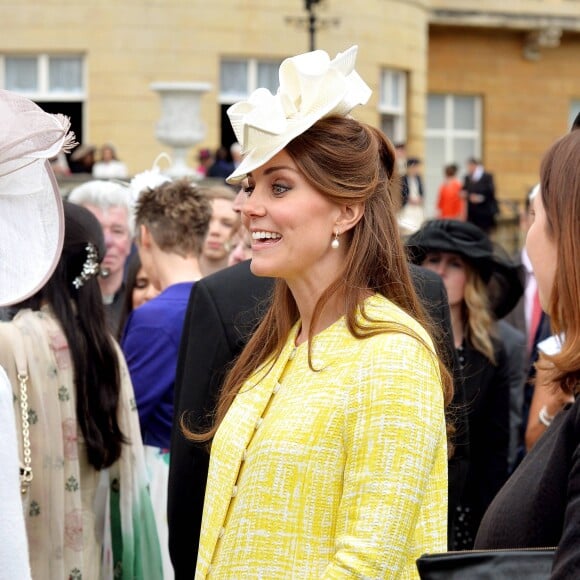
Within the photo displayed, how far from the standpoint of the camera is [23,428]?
4.18 metres

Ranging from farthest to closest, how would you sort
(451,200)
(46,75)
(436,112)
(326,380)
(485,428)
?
1. (436,112)
2. (46,75)
3. (451,200)
4. (485,428)
5. (326,380)

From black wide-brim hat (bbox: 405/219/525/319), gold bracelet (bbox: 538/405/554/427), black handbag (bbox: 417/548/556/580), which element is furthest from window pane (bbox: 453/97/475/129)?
black handbag (bbox: 417/548/556/580)

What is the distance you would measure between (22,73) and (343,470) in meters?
27.2

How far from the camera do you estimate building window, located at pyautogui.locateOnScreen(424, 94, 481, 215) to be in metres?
35.4

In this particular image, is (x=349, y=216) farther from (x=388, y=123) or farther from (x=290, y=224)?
(x=388, y=123)

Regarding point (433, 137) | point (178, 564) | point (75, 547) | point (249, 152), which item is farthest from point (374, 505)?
point (433, 137)

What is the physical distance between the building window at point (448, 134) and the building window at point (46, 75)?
1002 cm

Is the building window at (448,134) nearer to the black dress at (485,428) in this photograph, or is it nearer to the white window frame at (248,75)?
the white window frame at (248,75)

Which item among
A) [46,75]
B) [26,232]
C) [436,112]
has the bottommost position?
[26,232]

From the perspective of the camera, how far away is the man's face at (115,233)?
7043 millimetres

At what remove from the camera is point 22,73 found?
2897 cm

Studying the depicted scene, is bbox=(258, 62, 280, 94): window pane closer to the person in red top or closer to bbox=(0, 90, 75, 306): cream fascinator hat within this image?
the person in red top

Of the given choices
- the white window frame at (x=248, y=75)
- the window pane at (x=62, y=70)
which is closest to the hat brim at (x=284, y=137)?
the white window frame at (x=248, y=75)

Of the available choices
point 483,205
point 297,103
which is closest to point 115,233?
point 297,103
